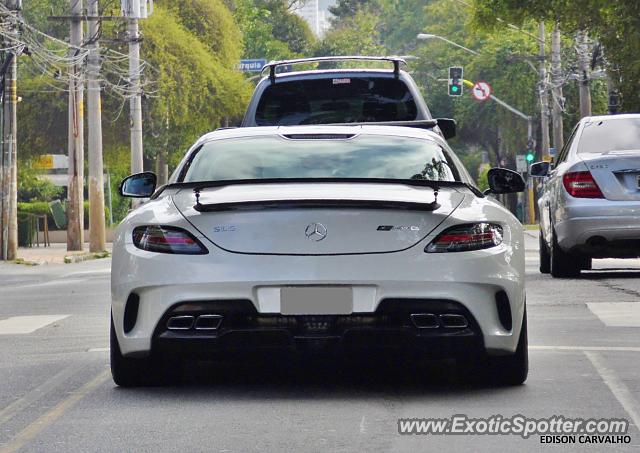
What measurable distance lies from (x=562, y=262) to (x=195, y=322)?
9.93 metres

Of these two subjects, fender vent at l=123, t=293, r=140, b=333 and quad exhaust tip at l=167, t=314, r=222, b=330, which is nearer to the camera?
quad exhaust tip at l=167, t=314, r=222, b=330

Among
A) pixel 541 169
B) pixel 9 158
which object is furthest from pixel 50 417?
pixel 9 158

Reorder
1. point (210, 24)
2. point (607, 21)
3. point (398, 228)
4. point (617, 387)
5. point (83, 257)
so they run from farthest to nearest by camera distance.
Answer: point (210, 24), point (83, 257), point (607, 21), point (617, 387), point (398, 228)

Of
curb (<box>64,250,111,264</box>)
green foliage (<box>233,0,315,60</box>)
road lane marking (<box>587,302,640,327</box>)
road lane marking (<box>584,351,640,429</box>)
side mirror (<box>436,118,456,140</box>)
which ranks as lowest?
curb (<box>64,250,111,264</box>)

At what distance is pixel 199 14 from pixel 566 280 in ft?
134

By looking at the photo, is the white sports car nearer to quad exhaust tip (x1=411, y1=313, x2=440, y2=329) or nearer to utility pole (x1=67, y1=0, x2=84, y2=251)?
quad exhaust tip (x1=411, y1=313, x2=440, y2=329)

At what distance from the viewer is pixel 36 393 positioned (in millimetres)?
9234

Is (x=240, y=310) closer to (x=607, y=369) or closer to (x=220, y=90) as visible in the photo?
(x=607, y=369)

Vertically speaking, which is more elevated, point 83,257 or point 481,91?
point 481,91

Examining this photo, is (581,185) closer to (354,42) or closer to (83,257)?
(83,257)

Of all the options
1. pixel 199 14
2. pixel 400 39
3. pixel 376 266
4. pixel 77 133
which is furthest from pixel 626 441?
pixel 400 39

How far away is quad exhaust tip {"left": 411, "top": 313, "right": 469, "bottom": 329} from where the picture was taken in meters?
8.59

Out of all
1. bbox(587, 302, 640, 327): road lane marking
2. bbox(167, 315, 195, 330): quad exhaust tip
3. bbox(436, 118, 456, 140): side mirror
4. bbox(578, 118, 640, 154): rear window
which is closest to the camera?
bbox(167, 315, 195, 330): quad exhaust tip

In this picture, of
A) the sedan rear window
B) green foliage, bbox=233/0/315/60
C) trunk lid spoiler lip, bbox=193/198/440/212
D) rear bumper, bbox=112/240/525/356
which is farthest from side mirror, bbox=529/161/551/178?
green foliage, bbox=233/0/315/60
